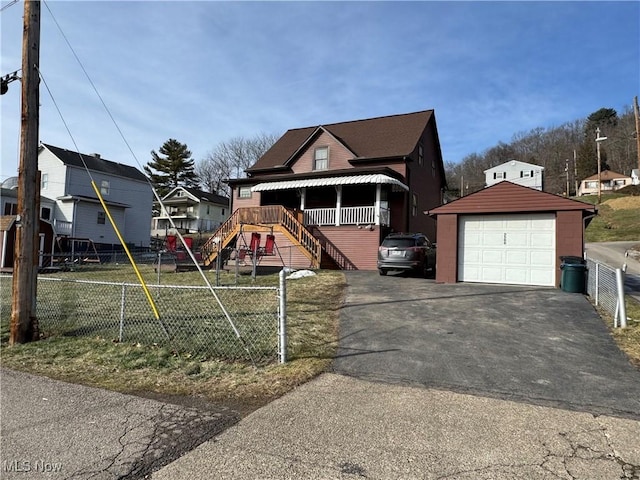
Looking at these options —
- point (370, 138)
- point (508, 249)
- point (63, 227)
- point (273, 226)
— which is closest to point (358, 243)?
point (273, 226)

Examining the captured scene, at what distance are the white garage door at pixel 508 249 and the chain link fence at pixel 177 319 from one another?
7.00 m

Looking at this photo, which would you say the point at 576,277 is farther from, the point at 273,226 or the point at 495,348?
the point at 273,226

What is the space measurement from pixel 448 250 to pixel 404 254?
5.07 ft

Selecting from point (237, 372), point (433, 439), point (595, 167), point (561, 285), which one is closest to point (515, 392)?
point (433, 439)

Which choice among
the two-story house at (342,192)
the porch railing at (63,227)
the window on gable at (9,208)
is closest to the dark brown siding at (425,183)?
the two-story house at (342,192)

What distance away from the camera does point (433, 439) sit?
3.43m

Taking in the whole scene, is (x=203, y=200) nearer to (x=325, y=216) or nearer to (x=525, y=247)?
(x=325, y=216)

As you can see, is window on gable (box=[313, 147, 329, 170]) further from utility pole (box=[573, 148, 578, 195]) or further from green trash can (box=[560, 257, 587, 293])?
utility pole (box=[573, 148, 578, 195])

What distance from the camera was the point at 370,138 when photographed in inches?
943

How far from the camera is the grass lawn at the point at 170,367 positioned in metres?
4.62

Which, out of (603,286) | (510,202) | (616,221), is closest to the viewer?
(603,286)

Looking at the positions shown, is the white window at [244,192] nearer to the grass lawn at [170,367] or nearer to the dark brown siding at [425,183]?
the dark brown siding at [425,183]

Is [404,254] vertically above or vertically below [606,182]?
below
